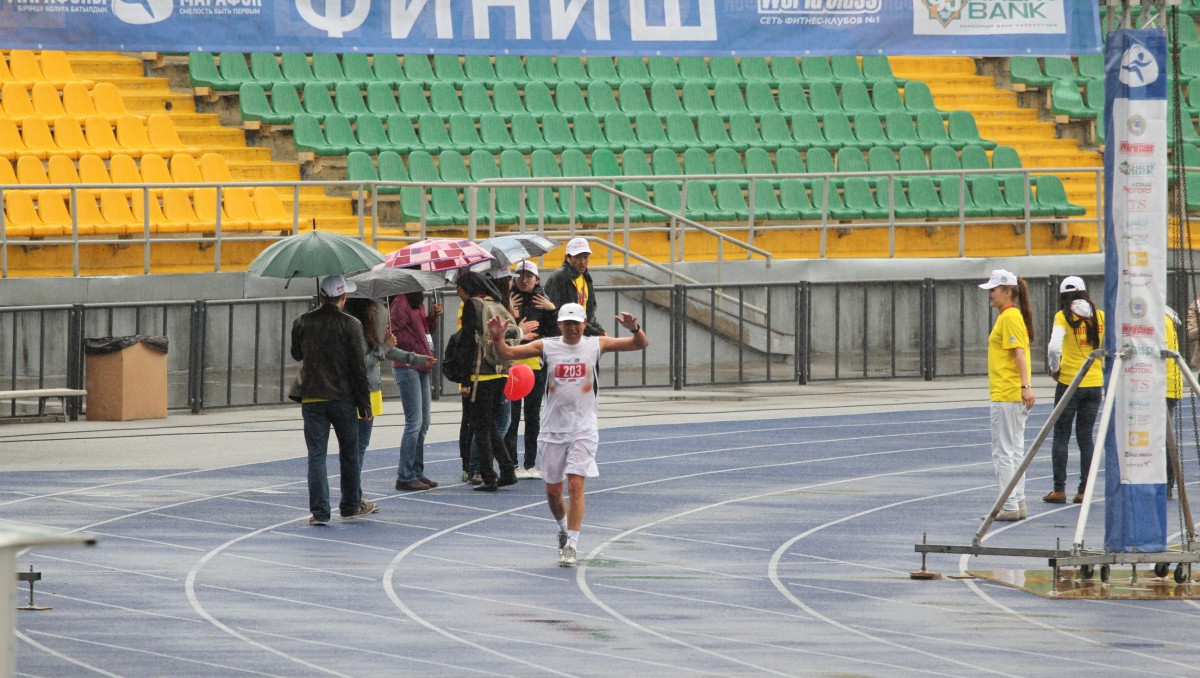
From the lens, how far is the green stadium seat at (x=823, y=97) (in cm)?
3033

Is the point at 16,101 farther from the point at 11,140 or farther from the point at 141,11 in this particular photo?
the point at 141,11

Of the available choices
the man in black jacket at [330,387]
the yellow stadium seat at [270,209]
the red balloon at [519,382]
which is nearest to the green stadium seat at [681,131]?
the yellow stadium seat at [270,209]

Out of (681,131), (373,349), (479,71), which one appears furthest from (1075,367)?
(479,71)

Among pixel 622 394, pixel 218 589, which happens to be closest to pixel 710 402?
pixel 622 394

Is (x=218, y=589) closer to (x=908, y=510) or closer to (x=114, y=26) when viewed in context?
(x=908, y=510)

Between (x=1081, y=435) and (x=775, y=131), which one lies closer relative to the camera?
(x=1081, y=435)

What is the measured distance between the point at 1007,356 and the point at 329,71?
15502 mm

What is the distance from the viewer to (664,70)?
98.7ft

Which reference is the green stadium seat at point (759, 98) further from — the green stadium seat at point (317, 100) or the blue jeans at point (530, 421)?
the blue jeans at point (530, 421)

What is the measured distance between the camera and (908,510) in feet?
47.7

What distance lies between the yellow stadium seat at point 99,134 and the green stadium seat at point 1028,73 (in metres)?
15.5

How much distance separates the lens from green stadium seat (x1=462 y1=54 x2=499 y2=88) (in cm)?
2836

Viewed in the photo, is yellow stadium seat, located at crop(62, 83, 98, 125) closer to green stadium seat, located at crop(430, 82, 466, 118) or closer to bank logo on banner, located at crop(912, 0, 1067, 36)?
green stadium seat, located at crop(430, 82, 466, 118)

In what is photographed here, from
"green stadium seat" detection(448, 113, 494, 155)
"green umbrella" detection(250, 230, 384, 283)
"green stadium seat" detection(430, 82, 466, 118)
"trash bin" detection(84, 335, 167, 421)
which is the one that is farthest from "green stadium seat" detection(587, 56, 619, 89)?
"green umbrella" detection(250, 230, 384, 283)
